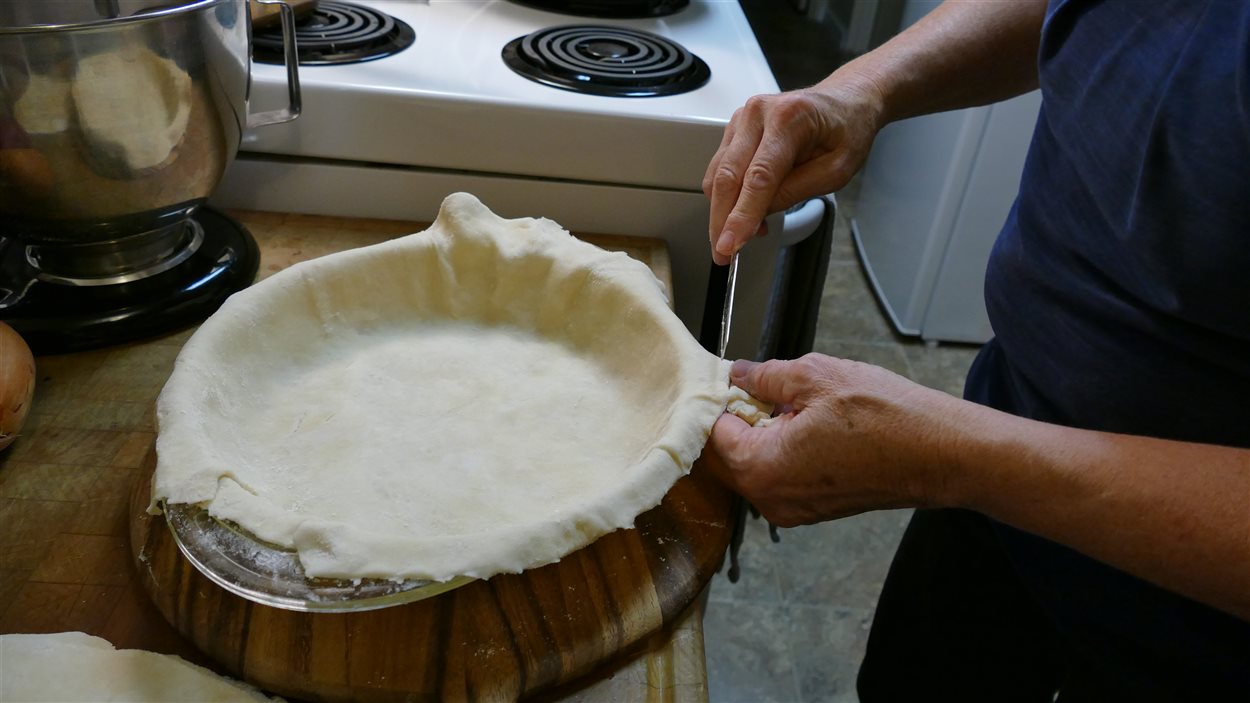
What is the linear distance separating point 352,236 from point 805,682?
106 cm

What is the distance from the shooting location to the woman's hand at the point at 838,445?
21.4 inches

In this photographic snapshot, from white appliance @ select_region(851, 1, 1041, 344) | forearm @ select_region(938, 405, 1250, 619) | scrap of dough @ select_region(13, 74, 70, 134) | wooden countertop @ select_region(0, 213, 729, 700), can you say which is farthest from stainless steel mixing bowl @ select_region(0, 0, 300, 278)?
white appliance @ select_region(851, 1, 1041, 344)

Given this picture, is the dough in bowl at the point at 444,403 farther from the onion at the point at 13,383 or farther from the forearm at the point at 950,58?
the forearm at the point at 950,58

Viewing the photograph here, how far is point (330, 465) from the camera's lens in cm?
61

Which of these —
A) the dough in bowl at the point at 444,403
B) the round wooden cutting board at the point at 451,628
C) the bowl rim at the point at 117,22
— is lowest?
the round wooden cutting board at the point at 451,628

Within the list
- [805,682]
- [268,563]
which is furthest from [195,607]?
[805,682]

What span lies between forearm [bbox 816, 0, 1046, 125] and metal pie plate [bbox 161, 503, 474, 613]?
0.63m

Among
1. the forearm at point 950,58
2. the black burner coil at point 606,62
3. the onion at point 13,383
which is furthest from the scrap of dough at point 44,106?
the forearm at point 950,58

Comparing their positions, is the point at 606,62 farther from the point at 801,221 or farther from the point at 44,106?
the point at 44,106

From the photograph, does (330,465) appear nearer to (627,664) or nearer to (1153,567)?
(627,664)

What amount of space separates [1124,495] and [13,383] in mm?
768

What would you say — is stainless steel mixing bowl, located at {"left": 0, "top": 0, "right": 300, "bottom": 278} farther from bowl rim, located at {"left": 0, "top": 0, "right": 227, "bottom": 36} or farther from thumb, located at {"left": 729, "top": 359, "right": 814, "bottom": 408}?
thumb, located at {"left": 729, "top": 359, "right": 814, "bottom": 408}

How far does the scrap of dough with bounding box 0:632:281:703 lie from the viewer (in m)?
0.46

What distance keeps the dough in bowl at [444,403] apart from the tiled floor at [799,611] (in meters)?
0.91
